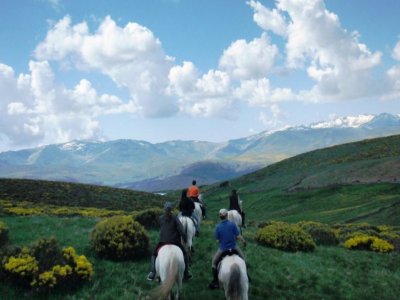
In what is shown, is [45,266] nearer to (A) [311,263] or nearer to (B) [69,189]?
Answer: (A) [311,263]

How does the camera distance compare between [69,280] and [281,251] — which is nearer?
[69,280]

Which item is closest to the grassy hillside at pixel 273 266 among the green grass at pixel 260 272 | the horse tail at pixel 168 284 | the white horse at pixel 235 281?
the green grass at pixel 260 272

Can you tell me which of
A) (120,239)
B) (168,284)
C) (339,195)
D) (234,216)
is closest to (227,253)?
(168,284)

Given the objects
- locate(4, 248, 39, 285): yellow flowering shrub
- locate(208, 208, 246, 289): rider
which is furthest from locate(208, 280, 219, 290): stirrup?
locate(4, 248, 39, 285): yellow flowering shrub

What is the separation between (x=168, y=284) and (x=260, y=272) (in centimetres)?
746

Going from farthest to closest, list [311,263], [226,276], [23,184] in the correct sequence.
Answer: [23,184] → [311,263] → [226,276]

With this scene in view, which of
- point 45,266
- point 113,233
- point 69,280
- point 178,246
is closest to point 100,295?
point 69,280

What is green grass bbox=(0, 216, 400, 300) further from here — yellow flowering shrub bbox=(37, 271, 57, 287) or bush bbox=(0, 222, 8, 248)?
bush bbox=(0, 222, 8, 248)

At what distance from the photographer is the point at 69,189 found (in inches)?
3300

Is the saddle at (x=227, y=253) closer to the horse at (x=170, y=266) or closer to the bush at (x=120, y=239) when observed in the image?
the horse at (x=170, y=266)

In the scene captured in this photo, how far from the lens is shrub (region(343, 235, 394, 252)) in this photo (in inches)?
1086

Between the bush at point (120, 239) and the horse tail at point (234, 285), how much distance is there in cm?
626

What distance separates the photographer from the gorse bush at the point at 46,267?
45.7 feet

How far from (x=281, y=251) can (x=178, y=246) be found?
10567 millimetres
